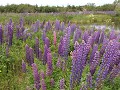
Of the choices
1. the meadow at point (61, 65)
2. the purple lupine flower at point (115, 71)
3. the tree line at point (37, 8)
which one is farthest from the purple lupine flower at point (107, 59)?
the tree line at point (37, 8)

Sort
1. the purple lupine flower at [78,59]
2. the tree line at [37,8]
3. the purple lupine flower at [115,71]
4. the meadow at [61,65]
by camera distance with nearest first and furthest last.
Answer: the purple lupine flower at [78,59]
the meadow at [61,65]
the purple lupine flower at [115,71]
the tree line at [37,8]

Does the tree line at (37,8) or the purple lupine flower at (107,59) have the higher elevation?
the purple lupine flower at (107,59)

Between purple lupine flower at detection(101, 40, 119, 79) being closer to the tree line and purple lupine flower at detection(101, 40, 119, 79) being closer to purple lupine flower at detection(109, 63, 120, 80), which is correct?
purple lupine flower at detection(109, 63, 120, 80)

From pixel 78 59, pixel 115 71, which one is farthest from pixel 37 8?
pixel 78 59

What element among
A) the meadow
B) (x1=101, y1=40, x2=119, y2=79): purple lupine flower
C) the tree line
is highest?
(x1=101, y1=40, x2=119, y2=79): purple lupine flower

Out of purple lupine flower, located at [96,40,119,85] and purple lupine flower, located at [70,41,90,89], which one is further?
purple lupine flower, located at [96,40,119,85]

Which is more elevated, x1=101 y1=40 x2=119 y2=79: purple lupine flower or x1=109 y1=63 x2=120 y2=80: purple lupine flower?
x1=101 y1=40 x2=119 y2=79: purple lupine flower

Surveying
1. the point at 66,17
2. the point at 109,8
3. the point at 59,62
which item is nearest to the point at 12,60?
the point at 59,62

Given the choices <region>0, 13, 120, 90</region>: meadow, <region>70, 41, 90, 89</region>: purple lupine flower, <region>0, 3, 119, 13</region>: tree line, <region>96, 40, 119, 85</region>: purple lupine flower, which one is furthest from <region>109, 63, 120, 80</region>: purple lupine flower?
A: <region>0, 3, 119, 13</region>: tree line

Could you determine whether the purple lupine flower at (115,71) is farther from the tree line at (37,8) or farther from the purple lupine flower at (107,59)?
the tree line at (37,8)

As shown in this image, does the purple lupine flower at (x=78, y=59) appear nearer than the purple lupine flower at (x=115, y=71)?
Yes

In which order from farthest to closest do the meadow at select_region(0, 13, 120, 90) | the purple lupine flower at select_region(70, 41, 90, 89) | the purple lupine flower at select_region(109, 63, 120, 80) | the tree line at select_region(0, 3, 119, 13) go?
the tree line at select_region(0, 3, 119, 13) < the purple lupine flower at select_region(109, 63, 120, 80) < the meadow at select_region(0, 13, 120, 90) < the purple lupine flower at select_region(70, 41, 90, 89)

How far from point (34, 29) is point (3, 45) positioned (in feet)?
8.92

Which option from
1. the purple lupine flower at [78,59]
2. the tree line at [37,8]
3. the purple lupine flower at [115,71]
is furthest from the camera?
the tree line at [37,8]
